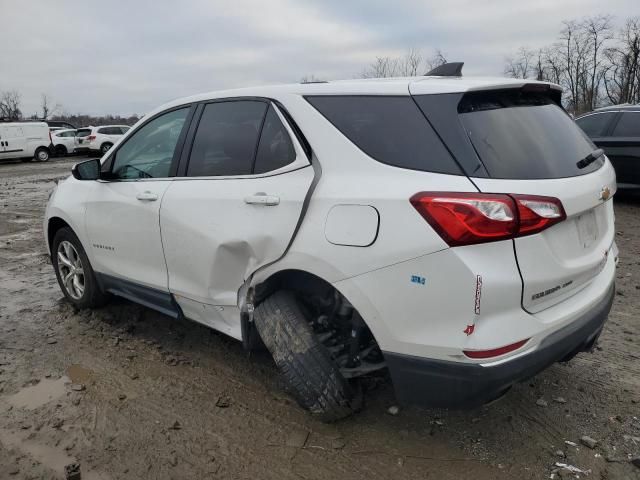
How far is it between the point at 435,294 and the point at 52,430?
2162 millimetres

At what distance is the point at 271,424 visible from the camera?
280 cm

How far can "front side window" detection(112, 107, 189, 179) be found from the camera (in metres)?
3.40

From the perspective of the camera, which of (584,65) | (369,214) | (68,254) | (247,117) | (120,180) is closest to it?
(369,214)

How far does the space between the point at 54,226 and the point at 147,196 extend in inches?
64.1

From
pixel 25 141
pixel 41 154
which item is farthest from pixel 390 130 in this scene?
pixel 41 154

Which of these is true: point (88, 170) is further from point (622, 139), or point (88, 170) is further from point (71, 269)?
point (622, 139)

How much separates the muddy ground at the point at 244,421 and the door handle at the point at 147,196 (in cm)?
108

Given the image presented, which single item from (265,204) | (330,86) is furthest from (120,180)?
(330,86)

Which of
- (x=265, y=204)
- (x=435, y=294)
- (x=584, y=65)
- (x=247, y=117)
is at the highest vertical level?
(x=584, y=65)

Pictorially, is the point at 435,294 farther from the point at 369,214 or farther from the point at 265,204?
the point at 265,204

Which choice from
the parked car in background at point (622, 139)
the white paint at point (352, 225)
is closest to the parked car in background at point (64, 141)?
the parked car in background at point (622, 139)

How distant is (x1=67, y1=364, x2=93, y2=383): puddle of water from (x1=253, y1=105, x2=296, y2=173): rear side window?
5.83 ft

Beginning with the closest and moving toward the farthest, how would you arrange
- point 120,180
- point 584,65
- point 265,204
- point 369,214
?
point 369,214, point 265,204, point 120,180, point 584,65

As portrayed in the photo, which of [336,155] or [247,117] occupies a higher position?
[247,117]
